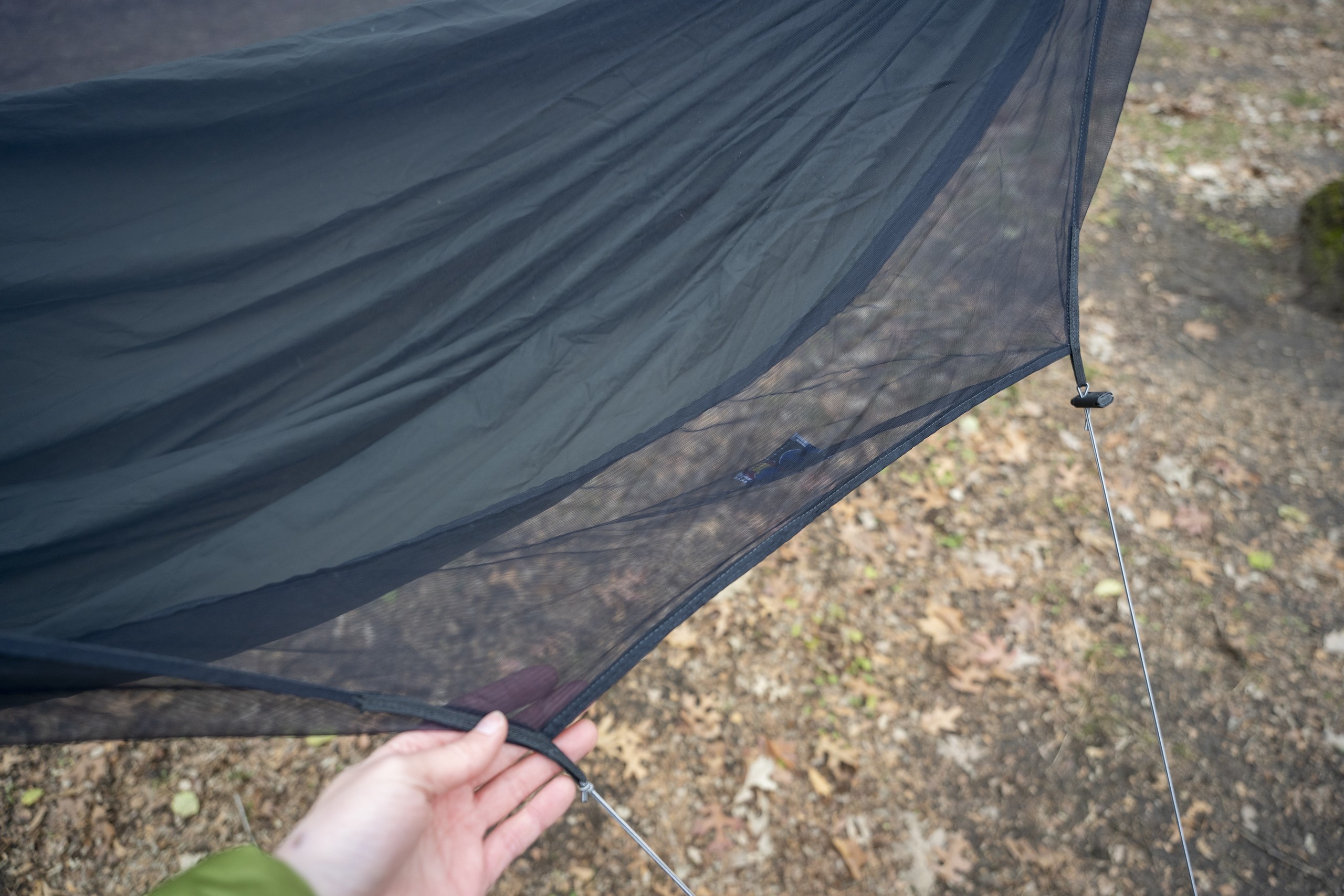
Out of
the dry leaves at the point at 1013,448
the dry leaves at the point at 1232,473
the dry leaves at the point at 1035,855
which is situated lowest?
the dry leaves at the point at 1035,855

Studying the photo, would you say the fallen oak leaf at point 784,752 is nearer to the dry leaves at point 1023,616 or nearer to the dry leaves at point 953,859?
the dry leaves at point 953,859

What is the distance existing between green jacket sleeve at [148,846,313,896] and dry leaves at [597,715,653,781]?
129 centimetres

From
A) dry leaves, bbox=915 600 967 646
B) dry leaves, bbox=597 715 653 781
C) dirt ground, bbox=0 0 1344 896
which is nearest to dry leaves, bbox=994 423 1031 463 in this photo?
dirt ground, bbox=0 0 1344 896

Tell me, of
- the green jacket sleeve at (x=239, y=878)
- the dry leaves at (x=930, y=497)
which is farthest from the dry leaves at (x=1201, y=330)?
the green jacket sleeve at (x=239, y=878)

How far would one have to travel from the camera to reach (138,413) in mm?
1267

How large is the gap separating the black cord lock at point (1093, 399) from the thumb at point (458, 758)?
1.23 m

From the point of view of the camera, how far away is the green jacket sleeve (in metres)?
0.87

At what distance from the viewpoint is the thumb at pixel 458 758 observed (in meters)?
1.20

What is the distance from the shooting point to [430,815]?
1246 mm

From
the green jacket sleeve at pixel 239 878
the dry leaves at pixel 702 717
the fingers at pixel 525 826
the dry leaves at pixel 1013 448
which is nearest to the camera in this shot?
the green jacket sleeve at pixel 239 878

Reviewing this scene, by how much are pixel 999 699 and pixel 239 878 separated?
6.69 ft

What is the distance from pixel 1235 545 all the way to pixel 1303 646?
370mm

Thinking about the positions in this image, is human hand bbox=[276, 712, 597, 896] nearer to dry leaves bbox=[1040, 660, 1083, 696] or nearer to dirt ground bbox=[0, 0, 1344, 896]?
dirt ground bbox=[0, 0, 1344, 896]

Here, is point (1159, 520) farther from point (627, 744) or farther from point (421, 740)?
point (421, 740)
